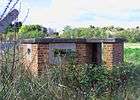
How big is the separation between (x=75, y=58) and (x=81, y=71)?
7.28ft

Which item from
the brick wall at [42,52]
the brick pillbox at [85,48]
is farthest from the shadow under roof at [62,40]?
the brick wall at [42,52]

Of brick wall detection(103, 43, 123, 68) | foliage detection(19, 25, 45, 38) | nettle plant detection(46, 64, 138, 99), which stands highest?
foliage detection(19, 25, 45, 38)

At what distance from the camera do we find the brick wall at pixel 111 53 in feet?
55.5

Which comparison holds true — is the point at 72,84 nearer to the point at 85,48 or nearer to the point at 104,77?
the point at 104,77

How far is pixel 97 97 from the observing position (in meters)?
11.6

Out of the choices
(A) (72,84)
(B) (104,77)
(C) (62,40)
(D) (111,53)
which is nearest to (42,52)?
(C) (62,40)

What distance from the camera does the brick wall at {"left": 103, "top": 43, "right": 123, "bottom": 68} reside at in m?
16.9

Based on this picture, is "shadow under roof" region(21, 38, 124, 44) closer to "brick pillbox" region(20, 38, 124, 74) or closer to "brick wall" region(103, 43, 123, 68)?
"brick pillbox" region(20, 38, 124, 74)

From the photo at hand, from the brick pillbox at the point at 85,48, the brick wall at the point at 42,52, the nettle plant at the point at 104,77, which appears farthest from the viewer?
the brick pillbox at the point at 85,48

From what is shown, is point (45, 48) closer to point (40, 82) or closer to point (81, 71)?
point (81, 71)

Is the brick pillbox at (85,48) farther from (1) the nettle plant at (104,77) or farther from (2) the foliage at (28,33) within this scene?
(1) the nettle plant at (104,77)

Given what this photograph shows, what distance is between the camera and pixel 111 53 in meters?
16.9

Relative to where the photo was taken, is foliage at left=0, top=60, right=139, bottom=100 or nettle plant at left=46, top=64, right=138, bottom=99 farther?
nettle plant at left=46, top=64, right=138, bottom=99

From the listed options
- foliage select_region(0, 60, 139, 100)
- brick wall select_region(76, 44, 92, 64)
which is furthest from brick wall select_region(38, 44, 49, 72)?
foliage select_region(0, 60, 139, 100)
